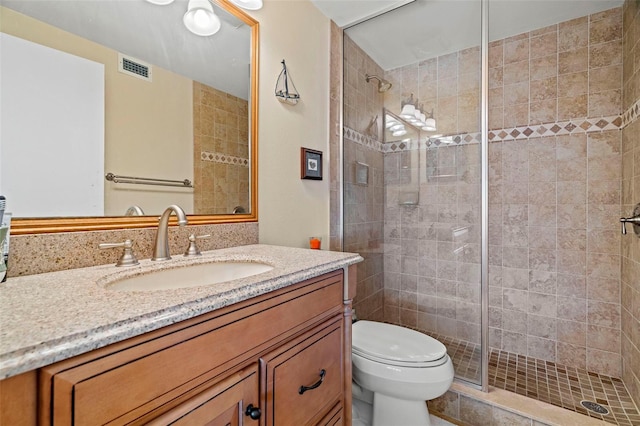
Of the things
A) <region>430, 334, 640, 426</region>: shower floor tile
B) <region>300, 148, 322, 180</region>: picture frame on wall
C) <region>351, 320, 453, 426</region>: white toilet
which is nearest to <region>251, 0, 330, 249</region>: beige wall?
<region>300, 148, 322, 180</region>: picture frame on wall

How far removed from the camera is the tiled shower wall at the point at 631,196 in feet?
5.27

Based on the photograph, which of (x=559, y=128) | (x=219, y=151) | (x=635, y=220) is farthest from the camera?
(x=559, y=128)

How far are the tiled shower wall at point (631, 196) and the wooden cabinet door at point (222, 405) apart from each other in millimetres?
1971

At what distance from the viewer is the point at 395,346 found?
148 cm

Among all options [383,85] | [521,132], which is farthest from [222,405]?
[521,132]

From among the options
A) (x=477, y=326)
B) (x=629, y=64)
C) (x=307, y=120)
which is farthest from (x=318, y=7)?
(x=477, y=326)

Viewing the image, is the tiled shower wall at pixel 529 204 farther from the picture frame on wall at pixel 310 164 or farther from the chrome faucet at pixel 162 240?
the chrome faucet at pixel 162 240

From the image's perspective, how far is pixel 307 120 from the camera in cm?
180

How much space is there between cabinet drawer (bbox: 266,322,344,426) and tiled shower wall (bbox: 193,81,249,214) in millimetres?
686

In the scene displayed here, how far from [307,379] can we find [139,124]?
0.98m

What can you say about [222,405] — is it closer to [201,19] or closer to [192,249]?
[192,249]

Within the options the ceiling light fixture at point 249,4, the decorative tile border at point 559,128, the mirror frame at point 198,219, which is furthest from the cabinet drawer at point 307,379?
the decorative tile border at point 559,128

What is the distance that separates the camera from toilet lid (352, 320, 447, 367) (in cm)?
134

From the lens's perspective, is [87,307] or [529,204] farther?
[529,204]
